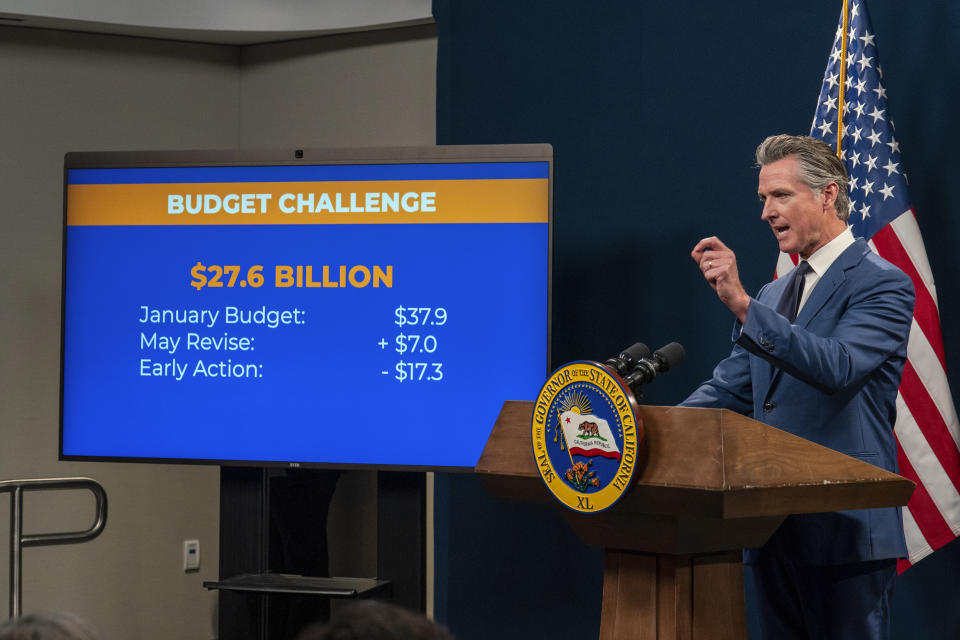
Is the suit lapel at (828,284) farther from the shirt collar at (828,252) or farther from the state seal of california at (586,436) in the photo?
the state seal of california at (586,436)

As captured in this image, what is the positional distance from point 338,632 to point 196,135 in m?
4.25

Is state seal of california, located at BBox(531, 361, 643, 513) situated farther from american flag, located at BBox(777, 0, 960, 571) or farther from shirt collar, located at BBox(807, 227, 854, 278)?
american flag, located at BBox(777, 0, 960, 571)

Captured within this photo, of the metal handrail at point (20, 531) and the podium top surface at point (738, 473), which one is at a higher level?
the podium top surface at point (738, 473)

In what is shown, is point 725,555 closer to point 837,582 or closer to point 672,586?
point 672,586

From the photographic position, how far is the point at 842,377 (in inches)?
79.4

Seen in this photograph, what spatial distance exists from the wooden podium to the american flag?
114cm

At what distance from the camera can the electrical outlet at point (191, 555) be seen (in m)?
4.68

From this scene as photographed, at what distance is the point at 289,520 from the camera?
3352mm

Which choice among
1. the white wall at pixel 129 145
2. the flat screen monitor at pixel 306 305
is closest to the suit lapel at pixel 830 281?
the flat screen monitor at pixel 306 305

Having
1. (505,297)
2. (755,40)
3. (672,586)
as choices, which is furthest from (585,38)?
(672,586)

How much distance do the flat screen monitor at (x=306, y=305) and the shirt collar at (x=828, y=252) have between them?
940 millimetres

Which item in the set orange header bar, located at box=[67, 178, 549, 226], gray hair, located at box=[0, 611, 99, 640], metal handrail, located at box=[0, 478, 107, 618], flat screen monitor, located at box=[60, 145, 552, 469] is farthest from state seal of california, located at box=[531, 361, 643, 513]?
metal handrail, located at box=[0, 478, 107, 618]

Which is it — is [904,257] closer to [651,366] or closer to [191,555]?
[651,366]

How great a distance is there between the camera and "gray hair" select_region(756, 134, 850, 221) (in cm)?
228
